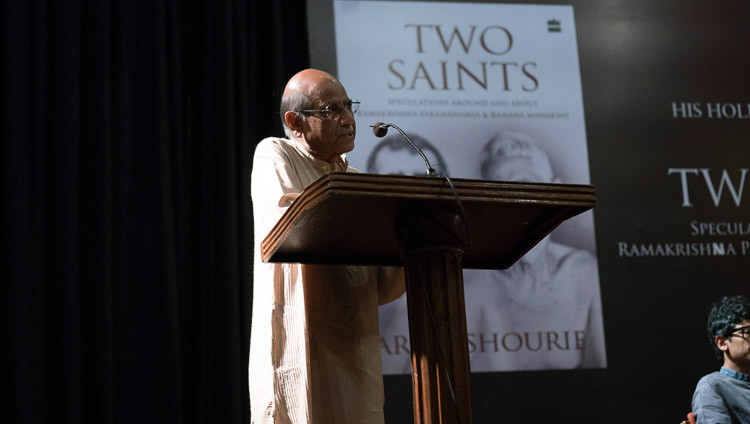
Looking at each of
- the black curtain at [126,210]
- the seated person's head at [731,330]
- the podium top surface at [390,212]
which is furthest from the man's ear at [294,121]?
the seated person's head at [731,330]

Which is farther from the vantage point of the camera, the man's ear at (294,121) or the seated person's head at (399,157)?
the seated person's head at (399,157)

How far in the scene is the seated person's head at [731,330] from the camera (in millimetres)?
3105

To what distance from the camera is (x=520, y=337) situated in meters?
3.79

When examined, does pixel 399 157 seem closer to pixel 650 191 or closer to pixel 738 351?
pixel 650 191

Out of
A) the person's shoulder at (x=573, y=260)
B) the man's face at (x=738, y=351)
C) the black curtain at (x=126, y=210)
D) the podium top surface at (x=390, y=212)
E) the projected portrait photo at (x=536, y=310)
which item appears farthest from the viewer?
the person's shoulder at (x=573, y=260)

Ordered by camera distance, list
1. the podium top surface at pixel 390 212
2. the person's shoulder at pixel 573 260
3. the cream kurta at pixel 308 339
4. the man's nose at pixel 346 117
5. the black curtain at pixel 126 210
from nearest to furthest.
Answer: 1. the podium top surface at pixel 390 212
2. the cream kurta at pixel 308 339
3. the man's nose at pixel 346 117
4. the black curtain at pixel 126 210
5. the person's shoulder at pixel 573 260

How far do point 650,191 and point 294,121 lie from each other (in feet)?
7.22

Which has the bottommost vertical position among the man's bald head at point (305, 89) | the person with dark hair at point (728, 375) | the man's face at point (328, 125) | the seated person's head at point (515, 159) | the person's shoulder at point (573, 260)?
the person with dark hair at point (728, 375)

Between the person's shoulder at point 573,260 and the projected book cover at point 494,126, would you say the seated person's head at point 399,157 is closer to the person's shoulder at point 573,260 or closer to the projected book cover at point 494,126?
the projected book cover at point 494,126

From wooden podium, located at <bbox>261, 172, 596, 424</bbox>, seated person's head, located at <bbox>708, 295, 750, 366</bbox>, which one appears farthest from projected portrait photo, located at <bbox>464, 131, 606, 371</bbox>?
wooden podium, located at <bbox>261, 172, 596, 424</bbox>

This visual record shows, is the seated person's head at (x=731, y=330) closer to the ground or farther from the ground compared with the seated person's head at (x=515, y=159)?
closer to the ground

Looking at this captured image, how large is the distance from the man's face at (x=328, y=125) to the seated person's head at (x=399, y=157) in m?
1.46

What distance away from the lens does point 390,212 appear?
1.77 m

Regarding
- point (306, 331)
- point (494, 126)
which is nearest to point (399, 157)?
point (494, 126)
